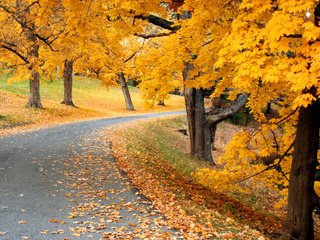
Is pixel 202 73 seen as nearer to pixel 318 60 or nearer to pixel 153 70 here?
pixel 153 70

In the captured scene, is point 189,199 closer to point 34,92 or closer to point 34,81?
point 34,81

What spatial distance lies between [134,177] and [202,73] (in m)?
3.43

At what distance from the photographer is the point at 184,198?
31.4ft

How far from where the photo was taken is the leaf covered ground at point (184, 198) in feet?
24.5

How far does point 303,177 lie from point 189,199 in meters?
2.87

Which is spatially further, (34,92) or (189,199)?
(34,92)

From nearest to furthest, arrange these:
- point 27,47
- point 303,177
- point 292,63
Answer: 1. point 292,63
2. point 303,177
3. point 27,47

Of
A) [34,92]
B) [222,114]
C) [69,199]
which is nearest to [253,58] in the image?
[69,199]

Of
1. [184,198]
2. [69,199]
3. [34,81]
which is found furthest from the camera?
[34,81]

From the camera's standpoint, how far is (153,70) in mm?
10156

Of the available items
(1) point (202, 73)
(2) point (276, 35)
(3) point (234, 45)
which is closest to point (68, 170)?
(1) point (202, 73)

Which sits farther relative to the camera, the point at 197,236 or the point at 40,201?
the point at 40,201

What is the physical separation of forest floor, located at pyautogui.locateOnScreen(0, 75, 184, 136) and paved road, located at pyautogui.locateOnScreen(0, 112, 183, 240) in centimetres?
276

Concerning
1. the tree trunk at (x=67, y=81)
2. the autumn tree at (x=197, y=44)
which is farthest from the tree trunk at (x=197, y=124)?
the tree trunk at (x=67, y=81)
